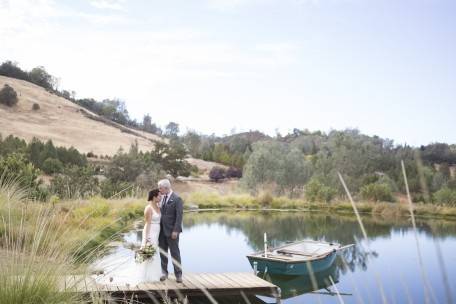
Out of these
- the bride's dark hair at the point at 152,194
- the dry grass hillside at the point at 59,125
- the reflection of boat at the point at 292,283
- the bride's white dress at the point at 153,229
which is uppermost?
the dry grass hillside at the point at 59,125

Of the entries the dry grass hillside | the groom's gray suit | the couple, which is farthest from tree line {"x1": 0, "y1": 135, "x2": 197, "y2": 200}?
the dry grass hillside

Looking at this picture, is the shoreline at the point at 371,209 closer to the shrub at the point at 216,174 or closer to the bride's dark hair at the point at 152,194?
the bride's dark hair at the point at 152,194

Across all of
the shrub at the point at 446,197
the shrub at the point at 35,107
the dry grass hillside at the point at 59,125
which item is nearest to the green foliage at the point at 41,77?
the dry grass hillside at the point at 59,125

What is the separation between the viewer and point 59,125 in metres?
59.2

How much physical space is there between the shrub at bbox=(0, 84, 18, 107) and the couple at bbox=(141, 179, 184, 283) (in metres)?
54.9

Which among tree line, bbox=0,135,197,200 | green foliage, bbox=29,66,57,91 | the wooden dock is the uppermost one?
green foliage, bbox=29,66,57,91

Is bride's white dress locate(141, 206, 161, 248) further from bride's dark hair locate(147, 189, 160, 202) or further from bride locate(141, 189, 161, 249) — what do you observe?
bride's dark hair locate(147, 189, 160, 202)

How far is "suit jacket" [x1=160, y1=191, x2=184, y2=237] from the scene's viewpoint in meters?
7.71

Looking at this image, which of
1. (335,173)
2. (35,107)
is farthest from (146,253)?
(35,107)

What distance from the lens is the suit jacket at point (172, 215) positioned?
25.3 feet

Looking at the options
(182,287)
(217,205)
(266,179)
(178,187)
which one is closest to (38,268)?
(182,287)

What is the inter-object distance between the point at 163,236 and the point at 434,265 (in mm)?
9674

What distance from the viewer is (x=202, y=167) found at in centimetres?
5212

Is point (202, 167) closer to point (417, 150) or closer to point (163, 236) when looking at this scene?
point (163, 236)
